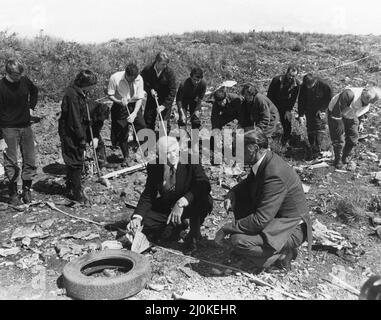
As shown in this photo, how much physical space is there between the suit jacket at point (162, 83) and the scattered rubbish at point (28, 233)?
3.58 metres

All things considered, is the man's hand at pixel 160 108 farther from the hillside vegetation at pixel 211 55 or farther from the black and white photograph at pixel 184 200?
A: the hillside vegetation at pixel 211 55

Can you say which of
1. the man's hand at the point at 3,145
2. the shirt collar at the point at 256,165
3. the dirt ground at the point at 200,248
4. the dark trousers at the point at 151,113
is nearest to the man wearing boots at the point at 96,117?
the dirt ground at the point at 200,248

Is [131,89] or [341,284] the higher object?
[131,89]

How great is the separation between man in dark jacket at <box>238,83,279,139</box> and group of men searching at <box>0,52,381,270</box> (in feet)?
0.06

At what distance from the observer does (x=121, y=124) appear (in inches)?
315

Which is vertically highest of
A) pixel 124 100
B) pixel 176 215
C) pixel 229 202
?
pixel 124 100

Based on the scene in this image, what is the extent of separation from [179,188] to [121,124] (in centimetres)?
331

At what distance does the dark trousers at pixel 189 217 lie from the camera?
16.6 feet

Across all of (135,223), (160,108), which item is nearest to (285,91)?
(160,108)

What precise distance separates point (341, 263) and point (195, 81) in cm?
437

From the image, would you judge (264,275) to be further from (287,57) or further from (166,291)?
(287,57)

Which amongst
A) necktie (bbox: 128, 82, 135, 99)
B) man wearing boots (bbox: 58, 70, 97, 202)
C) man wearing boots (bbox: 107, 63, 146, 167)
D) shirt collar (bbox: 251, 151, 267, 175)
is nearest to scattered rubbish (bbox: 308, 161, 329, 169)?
man wearing boots (bbox: 107, 63, 146, 167)

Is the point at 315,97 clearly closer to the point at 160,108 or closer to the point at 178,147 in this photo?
the point at 160,108
